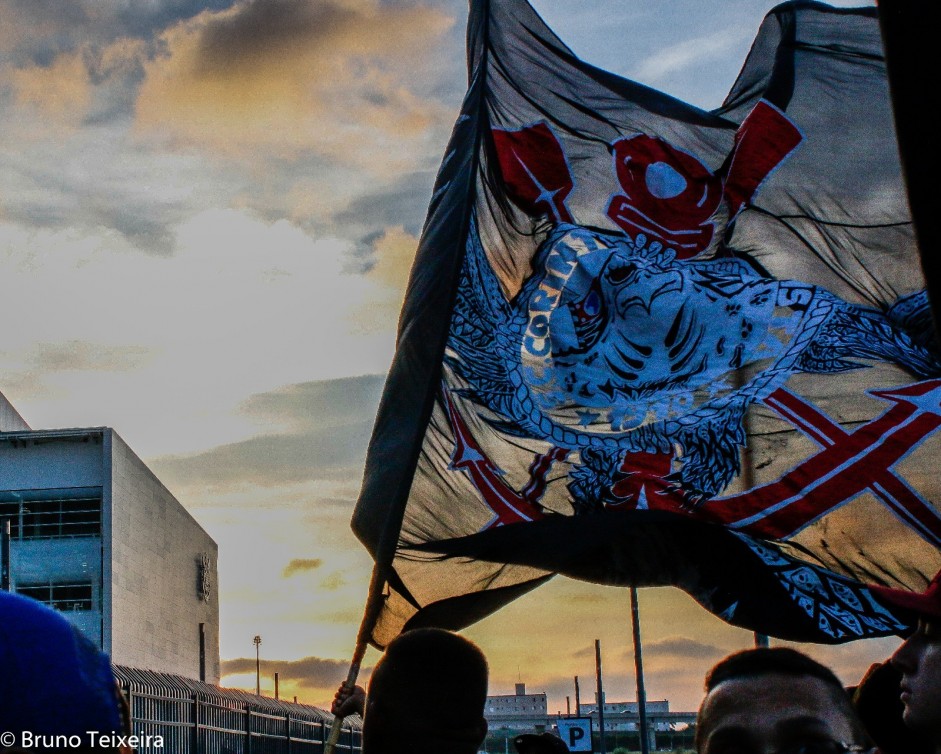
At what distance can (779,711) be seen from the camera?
2.28 meters

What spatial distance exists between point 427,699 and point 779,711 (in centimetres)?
74

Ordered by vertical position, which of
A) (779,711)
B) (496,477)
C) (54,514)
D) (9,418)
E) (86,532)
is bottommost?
(779,711)

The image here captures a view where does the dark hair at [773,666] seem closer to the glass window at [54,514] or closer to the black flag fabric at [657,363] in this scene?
the black flag fabric at [657,363]

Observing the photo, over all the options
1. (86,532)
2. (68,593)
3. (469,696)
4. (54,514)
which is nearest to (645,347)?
(469,696)

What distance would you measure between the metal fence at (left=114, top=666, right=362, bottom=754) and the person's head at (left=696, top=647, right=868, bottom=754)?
1257 centimetres

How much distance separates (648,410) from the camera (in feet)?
20.5

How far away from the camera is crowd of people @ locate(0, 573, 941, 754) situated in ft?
4.38

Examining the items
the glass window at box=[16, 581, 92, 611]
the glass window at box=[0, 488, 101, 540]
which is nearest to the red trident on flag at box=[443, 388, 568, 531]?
the glass window at box=[16, 581, 92, 611]

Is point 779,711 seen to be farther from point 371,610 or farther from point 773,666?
point 371,610

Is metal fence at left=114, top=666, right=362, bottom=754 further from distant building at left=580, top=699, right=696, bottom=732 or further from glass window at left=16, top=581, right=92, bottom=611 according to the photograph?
distant building at left=580, top=699, right=696, bottom=732

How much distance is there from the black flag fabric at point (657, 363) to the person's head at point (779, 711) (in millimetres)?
3349

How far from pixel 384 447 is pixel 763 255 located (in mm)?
2253

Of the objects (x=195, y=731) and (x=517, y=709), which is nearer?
(x=195, y=731)

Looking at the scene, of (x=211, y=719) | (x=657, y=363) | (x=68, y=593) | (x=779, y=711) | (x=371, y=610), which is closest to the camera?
(x=779, y=711)
